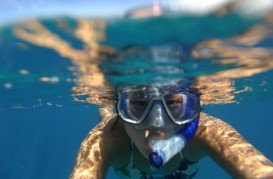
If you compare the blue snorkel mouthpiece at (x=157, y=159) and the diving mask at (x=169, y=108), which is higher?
the diving mask at (x=169, y=108)

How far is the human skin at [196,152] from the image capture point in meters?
4.89

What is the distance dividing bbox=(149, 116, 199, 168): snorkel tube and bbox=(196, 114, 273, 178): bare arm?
60cm

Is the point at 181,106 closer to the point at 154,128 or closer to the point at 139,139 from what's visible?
the point at 154,128

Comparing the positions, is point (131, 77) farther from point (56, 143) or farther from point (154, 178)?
point (56, 143)

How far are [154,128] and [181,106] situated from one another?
0.90 meters

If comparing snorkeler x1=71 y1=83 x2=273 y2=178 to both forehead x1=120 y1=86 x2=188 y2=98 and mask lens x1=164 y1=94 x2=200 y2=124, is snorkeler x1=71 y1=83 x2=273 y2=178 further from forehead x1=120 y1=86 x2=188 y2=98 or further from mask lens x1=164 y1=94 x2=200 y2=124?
forehead x1=120 y1=86 x2=188 y2=98

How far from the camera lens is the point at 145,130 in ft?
17.9

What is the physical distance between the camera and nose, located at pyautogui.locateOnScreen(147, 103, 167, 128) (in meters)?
5.48

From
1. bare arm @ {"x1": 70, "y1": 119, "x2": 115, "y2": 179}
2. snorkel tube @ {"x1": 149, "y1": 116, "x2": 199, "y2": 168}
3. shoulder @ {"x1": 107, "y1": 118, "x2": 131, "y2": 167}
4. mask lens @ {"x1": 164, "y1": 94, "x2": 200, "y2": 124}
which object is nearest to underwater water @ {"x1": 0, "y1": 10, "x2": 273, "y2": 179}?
bare arm @ {"x1": 70, "y1": 119, "x2": 115, "y2": 179}

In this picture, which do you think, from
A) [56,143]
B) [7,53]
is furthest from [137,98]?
[56,143]

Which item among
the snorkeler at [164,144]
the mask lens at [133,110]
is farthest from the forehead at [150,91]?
the mask lens at [133,110]

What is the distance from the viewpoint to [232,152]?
16.9ft

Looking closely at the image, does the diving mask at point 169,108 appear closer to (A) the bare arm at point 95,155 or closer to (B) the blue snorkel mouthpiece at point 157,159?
(A) the bare arm at point 95,155

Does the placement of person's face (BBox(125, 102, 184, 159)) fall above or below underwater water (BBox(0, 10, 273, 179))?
below
